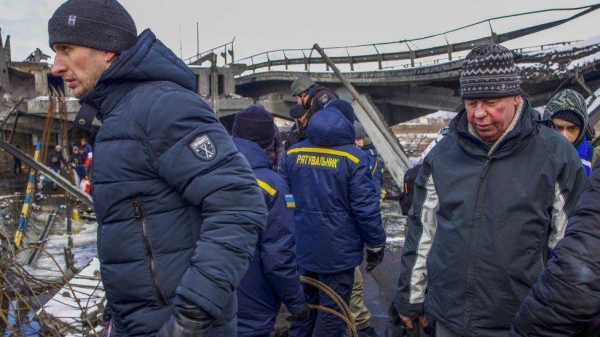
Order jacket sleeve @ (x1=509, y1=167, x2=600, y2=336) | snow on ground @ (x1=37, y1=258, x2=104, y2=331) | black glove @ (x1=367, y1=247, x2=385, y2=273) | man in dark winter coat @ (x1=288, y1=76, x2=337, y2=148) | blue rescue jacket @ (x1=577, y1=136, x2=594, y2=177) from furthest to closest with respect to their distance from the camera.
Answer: man in dark winter coat @ (x1=288, y1=76, x2=337, y2=148) → snow on ground @ (x1=37, y1=258, x2=104, y2=331) → black glove @ (x1=367, y1=247, x2=385, y2=273) → blue rescue jacket @ (x1=577, y1=136, x2=594, y2=177) → jacket sleeve @ (x1=509, y1=167, x2=600, y2=336)

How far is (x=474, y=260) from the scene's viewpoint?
7.83ft

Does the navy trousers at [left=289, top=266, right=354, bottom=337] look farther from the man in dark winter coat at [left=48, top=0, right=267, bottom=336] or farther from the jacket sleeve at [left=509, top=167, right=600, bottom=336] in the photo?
the jacket sleeve at [left=509, top=167, right=600, bottom=336]

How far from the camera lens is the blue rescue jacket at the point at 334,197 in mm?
4145

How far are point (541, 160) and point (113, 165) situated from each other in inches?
74.7

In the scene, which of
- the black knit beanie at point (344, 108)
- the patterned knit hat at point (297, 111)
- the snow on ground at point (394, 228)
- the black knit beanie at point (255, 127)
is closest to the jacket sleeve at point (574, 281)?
the black knit beanie at point (255, 127)

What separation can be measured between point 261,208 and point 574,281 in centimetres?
109

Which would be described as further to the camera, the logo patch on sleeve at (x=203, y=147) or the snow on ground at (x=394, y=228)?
the snow on ground at (x=394, y=228)

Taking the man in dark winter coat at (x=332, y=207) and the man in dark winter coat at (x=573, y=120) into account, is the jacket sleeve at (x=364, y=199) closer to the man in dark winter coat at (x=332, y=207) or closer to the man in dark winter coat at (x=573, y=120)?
the man in dark winter coat at (x=332, y=207)

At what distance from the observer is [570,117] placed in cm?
365

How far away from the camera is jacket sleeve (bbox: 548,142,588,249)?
2.26 m

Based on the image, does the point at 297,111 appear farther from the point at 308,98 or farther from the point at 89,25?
the point at 89,25

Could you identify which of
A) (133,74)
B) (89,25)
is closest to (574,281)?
(133,74)

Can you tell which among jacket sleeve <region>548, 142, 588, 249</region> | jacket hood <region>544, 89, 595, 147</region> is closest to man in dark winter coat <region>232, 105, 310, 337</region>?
jacket sleeve <region>548, 142, 588, 249</region>

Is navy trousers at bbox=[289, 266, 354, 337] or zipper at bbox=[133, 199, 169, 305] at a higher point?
zipper at bbox=[133, 199, 169, 305]
